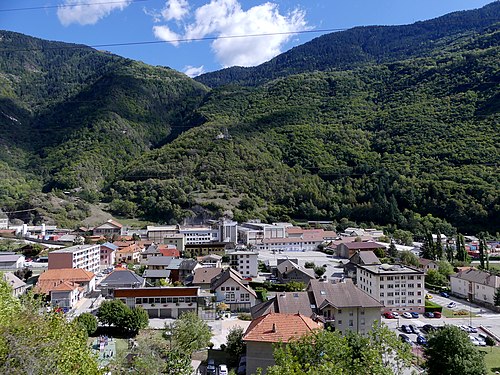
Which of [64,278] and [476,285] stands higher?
[64,278]

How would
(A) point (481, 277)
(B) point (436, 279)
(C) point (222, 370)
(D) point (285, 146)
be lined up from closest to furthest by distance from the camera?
(C) point (222, 370) < (A) point (481, 277) < (B) point (436, 279) < (D) point (285, 146)

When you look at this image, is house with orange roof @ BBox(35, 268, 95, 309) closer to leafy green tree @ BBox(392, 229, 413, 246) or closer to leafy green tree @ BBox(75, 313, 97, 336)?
leafy green tree @ BBox(75, 313, 97, 336)

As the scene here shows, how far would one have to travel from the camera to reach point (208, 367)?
18.4 m

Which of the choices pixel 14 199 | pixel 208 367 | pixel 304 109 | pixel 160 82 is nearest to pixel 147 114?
pixel 160 82

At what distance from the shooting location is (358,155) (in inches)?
3920

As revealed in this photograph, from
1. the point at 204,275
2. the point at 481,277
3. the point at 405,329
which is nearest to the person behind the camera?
the point at 405,329

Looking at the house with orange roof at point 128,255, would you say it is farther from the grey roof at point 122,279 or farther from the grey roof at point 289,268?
the grey roof at point 289,268

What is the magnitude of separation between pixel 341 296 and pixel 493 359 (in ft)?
25.6

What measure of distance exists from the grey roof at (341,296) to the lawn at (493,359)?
18.1 feet

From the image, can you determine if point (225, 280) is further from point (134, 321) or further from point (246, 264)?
point (246, 264)

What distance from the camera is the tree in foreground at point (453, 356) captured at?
1578 cm

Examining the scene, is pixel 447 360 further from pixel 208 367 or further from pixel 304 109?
pixel 304 109

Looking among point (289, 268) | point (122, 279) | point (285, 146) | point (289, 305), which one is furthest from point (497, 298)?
point (285, 146)

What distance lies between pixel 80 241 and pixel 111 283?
77.0ft
